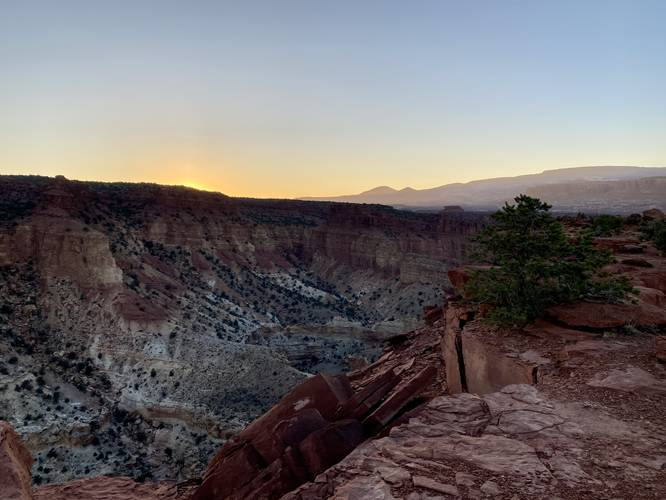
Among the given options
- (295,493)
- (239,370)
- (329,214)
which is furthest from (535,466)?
(329,214)

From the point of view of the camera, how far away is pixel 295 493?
5758 millimetres

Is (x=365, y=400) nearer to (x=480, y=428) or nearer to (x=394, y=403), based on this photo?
(x=394, y=403)

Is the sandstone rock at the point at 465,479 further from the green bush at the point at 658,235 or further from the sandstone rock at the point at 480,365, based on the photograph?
the green bush at the point at 658,235

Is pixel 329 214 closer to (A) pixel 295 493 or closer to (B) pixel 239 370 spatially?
(B) pixel 239 370

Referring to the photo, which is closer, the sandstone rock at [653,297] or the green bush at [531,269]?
the green bush at [531,269]

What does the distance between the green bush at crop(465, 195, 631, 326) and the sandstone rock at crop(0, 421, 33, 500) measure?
9.10 meters

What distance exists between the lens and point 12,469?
6520 mm

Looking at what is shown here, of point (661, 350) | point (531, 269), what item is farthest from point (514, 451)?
point (531, 269)

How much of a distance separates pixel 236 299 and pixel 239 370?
15.5m

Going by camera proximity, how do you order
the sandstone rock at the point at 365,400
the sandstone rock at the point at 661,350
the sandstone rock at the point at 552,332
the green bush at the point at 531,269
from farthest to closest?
the green bush at the point at 531,269
the sandstone rock at the point at 552,332
the sandstone rock at the point at 365,400
the sandstone rock at the point at 661,350

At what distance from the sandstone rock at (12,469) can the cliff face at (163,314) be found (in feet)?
53.9

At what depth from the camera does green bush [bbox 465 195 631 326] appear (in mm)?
10219

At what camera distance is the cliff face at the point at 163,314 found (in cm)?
2462

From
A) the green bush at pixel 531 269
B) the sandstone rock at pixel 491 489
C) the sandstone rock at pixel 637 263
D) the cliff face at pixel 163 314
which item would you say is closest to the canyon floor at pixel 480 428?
the sandstone rock at pixel 491 489
